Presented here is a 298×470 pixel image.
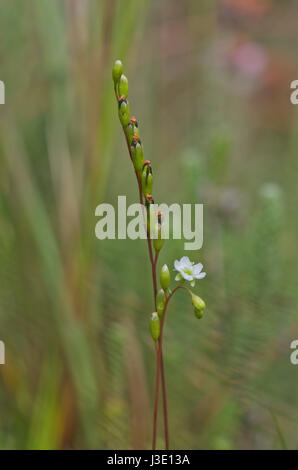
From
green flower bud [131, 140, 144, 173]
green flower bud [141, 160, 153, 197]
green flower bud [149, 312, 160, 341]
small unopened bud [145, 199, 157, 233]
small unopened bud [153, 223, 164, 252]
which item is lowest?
green flower bud [149, 312, 160, 341]

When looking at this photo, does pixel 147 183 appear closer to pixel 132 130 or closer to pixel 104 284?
pixel 132 130

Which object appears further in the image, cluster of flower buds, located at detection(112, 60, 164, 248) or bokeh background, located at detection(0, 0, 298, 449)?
bokeh background, located at detection(0, 0, 298, 449)

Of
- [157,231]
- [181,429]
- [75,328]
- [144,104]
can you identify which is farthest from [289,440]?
[144,104]

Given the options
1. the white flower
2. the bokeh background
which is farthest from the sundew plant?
the bokeh background

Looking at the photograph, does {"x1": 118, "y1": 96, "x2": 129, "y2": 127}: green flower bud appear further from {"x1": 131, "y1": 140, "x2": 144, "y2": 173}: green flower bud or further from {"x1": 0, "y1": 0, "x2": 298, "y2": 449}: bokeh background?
{"x1": 0, "y1": 0, "x2": 298, "y2": 449}: bokeh background

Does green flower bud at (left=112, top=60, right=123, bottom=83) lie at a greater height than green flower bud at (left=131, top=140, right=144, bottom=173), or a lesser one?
greater

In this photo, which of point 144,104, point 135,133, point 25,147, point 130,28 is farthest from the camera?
point 144,104

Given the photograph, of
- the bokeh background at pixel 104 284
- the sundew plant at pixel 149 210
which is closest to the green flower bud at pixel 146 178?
the sundew plant at pixel 149 210

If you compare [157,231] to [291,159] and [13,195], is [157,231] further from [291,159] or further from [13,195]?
[291,159]

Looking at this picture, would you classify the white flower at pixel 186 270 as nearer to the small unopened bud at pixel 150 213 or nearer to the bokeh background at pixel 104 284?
the small unopened bud at pixel 150 213
